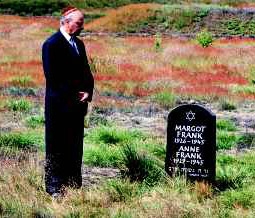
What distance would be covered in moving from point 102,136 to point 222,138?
2092 mm

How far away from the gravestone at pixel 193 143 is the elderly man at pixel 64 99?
4.06 feet

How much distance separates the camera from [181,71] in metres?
27.6

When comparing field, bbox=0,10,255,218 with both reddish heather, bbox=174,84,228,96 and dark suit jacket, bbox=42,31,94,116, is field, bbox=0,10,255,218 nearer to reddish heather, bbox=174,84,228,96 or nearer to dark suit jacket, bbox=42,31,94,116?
reddish heather, bbox=174,84,228,96

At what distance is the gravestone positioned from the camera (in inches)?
334

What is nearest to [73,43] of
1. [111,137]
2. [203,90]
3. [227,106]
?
[111,137]

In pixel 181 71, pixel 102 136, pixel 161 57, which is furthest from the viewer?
pixel 161 57

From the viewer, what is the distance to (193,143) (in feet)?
28.0

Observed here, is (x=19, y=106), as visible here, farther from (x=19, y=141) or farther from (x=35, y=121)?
(x=19, y=141)

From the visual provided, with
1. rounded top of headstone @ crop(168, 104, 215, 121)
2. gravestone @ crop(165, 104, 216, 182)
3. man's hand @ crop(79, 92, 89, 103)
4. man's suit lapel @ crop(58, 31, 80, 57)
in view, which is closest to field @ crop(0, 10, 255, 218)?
gravestone @ crop(165, 104, 216, 182)

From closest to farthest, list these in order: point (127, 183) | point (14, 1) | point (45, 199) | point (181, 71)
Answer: point (45, 199) < point (127, 183) < point (181, 71) < point (14, 1)

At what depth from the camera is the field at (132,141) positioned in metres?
7.33

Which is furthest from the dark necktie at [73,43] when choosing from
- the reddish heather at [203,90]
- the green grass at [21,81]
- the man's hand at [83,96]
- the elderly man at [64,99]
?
the green grass at [21,81]

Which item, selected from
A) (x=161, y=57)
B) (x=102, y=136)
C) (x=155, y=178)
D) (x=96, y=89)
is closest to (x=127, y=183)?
(x=155, y=178)

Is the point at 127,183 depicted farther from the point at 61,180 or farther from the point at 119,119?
the point at 119,119
